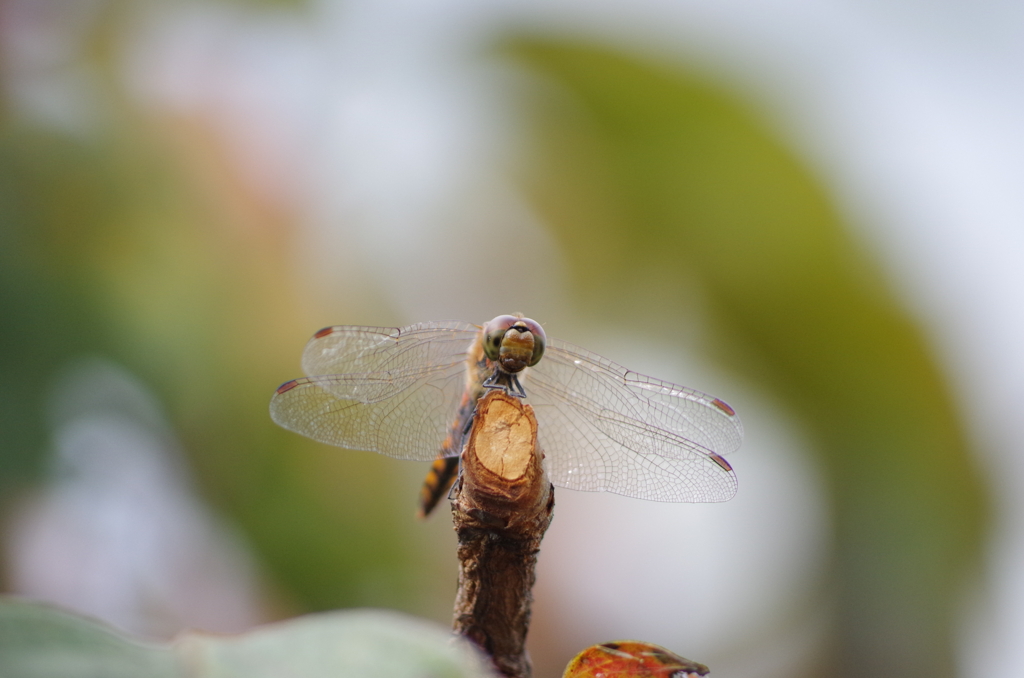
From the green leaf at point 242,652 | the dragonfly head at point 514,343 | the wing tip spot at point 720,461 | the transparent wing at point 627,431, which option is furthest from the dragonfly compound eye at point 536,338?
the green leaf at point 242,652

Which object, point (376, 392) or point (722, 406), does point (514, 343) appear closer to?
point (376, 392)

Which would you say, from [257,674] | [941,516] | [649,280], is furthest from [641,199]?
[257,674]

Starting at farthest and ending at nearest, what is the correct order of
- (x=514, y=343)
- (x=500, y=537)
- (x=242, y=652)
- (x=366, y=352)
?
(x=366, y=352), (x=514, y=343), (x=500, y=537), (x=242, y=652)

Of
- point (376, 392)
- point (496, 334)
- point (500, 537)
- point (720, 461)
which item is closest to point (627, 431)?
point (720, 461)

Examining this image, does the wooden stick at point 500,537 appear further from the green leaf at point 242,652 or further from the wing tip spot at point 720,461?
the wing tip spot at point 720,461

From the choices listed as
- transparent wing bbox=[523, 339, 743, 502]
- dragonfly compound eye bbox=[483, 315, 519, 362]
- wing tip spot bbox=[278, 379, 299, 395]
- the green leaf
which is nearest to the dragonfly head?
dragonfly compound eye bbox=[483, 315, 519, 362]

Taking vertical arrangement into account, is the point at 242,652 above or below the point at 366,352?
below

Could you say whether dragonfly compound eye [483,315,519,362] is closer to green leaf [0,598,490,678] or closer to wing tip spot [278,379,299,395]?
wing tip spot [278,379,299,395]

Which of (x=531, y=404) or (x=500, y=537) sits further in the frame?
(x=531, y=404)
